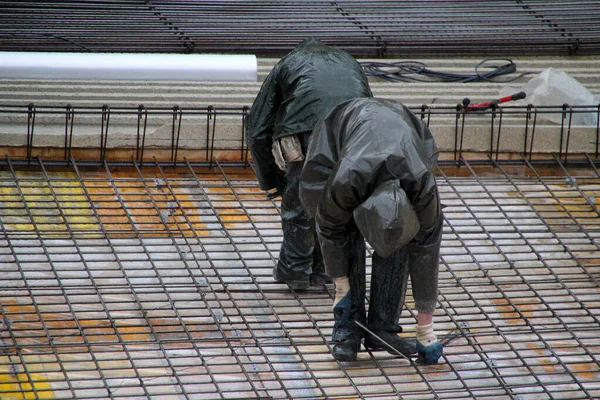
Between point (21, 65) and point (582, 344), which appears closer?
point (582, 344)

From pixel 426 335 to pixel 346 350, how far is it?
0.38 metres

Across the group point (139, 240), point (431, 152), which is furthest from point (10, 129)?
point (431, 152)

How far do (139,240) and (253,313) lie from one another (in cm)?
98

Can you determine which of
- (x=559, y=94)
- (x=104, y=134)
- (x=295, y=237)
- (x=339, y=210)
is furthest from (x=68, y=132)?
(x=559, y=94)

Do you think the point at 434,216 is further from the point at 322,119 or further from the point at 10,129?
the point at 10,129

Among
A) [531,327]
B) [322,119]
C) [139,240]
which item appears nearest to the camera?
[322,119]

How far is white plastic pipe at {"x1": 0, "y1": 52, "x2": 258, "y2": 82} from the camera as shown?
7160 millimetres

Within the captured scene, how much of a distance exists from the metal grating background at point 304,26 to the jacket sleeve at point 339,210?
3.35 m

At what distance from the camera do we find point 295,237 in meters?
5.46

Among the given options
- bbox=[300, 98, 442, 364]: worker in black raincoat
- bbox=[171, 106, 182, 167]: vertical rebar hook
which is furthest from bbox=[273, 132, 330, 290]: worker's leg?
bbox=[171, 106, 182, 167]: vertical rebar hook

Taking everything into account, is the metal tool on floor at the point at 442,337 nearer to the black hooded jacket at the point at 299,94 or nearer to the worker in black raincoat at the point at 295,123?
the worker in black raincoat at the point at 295,123

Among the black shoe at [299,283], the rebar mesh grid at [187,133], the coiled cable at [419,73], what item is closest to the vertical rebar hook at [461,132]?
the rebar mesh grid at [187,133]

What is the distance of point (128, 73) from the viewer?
7.21 meters

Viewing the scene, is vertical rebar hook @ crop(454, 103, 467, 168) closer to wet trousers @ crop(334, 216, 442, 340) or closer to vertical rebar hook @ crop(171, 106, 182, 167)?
vertical rebar hook @ crop(171, 106, 182, 167)
